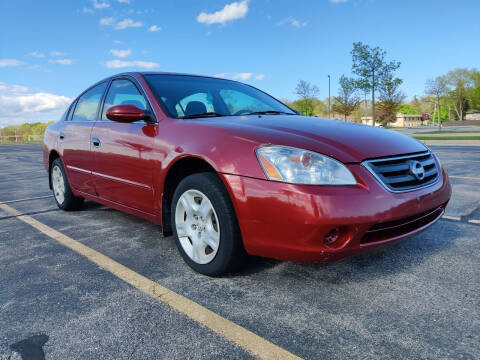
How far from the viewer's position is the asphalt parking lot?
1.68 meters

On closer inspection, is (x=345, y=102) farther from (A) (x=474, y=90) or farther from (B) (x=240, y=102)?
(A) (x=474, y=90)

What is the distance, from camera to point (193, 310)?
202cm

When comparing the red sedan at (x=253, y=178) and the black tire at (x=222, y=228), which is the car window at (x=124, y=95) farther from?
the black tire at (x=222, y=228)

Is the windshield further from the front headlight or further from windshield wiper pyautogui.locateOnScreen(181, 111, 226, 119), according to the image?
the front headlight

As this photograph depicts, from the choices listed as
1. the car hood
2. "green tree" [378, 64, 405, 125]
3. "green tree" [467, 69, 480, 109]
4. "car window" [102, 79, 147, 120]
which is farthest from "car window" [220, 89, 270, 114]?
"green tree" [467, 69, 480, 109]

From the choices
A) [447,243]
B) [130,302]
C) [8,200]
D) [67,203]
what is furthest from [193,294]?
[8,200]

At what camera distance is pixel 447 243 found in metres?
3.06

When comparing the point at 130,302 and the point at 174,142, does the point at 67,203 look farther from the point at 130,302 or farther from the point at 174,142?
the point at 130,302

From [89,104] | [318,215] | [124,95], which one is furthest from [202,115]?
[89,104]

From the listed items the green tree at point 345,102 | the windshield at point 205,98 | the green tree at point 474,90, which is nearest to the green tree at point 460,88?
the green tree at point 474,90

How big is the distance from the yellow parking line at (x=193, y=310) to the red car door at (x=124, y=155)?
0.51m

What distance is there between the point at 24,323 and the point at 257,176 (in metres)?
1.43

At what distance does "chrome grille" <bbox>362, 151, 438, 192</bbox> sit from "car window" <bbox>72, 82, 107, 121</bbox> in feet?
9.27

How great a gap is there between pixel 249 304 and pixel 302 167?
2.66 feet
